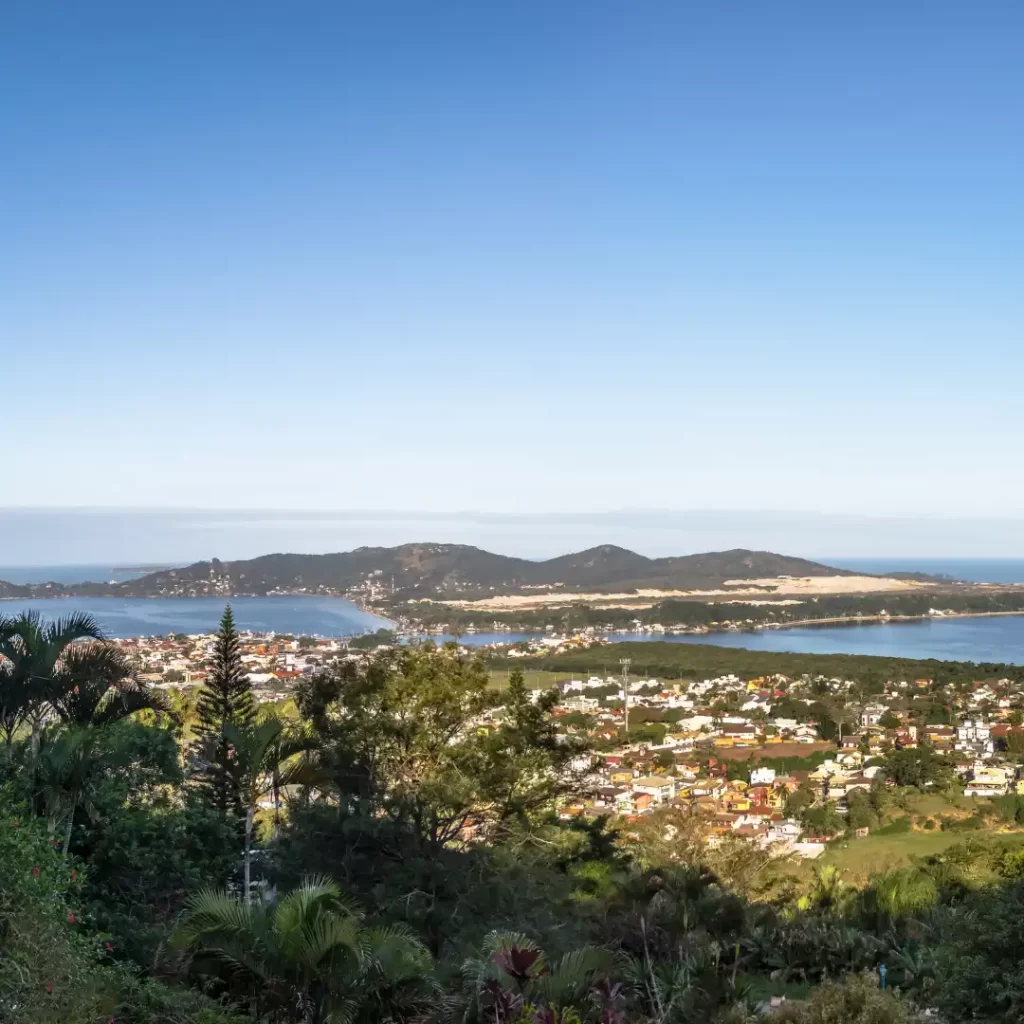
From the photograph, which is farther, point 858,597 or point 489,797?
point 858,597

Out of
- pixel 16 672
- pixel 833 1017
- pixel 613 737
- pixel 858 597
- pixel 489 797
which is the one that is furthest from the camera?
pixel 858 597

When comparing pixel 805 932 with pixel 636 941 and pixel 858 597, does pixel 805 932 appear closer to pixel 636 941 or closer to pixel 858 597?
pixel 636 941

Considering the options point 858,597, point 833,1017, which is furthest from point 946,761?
point 858,597

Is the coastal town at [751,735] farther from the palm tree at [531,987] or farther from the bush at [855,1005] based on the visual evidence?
the palm tree at [531,987]

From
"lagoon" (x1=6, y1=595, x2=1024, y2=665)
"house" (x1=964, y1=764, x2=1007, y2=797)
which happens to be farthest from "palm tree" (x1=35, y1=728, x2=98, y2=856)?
"lagoon" (x1=6, y1=595, x2=1024, y2=665)

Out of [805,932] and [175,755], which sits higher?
[175,755]

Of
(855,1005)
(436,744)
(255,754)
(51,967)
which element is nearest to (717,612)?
(436,744)

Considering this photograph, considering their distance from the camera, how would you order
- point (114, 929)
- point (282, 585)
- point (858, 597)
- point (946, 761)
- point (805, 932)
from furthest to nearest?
1. point (282, 585)
2. point (858, 597)
3. point (946, 761)
4. point (805, 932)
5. point (114, 929)
